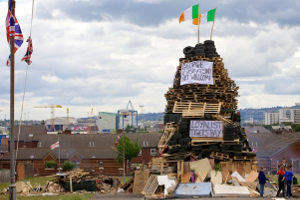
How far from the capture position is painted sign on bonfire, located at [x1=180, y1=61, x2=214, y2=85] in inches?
1261

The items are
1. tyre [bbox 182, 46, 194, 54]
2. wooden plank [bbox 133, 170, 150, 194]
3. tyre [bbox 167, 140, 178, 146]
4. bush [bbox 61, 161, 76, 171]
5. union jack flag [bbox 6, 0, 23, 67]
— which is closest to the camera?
union jack flag [bbox 6, 0, 23, 67]

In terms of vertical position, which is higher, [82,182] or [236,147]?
[236,147]

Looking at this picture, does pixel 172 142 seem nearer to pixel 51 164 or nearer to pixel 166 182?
pixel 166 182

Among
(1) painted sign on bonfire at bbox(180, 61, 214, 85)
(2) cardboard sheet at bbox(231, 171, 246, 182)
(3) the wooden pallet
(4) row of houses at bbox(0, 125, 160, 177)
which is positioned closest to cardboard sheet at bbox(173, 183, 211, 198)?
(3) the wooden pallet

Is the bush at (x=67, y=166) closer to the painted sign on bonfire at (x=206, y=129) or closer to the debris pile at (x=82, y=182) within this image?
the debris pile at (x=82, y=182)

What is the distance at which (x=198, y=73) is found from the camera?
32.2m

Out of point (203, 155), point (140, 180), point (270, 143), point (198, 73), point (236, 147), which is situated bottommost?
point (140, 180)

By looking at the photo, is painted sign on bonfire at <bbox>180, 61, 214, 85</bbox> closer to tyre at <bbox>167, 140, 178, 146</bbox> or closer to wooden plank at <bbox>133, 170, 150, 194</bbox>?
tyre at <bbox>167, 140, 178, 146</bbox>

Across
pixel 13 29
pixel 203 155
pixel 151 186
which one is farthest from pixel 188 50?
pixel 13 29

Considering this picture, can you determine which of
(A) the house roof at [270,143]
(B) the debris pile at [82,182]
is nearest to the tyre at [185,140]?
(B) the debris pile at [82,182]

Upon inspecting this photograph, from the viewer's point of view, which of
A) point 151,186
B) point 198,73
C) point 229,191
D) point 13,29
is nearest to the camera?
point 13,29

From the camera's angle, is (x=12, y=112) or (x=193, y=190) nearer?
(x=12, y=112)

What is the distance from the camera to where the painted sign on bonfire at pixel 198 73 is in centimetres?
3203

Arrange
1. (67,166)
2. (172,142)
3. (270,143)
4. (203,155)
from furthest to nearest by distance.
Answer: (270,143), (67,166), (172,142), (203,155)
